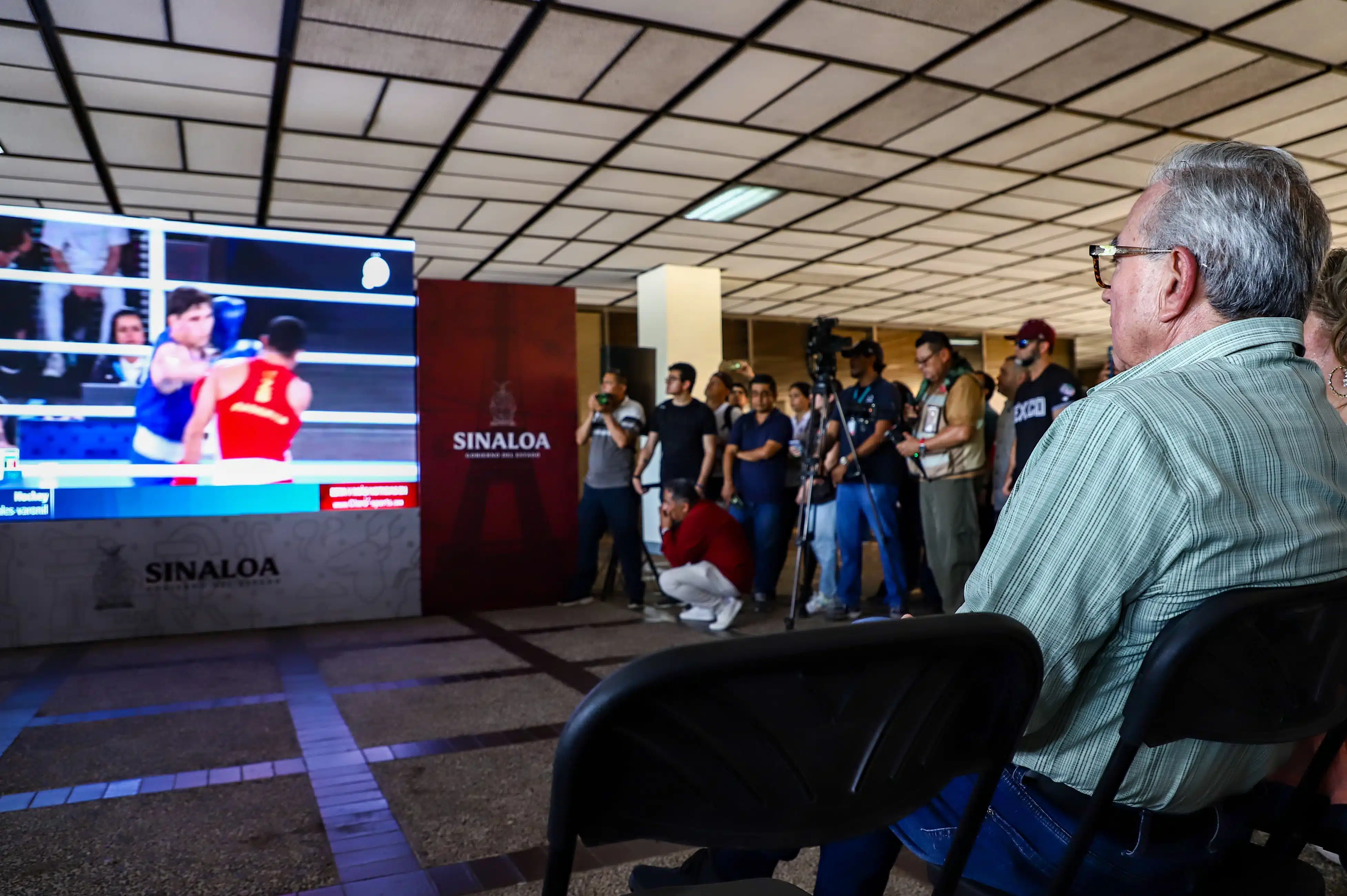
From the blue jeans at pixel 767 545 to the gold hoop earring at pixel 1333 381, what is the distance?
4.09 m

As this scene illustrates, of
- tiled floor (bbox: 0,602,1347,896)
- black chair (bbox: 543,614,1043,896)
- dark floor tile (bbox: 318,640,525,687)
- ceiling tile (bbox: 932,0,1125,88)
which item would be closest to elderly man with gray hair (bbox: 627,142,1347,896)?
black chair (bbox: 543,614,1043,896)

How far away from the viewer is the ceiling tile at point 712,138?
5.70m

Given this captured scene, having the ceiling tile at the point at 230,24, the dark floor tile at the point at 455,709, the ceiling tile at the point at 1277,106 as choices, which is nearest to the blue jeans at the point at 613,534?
the dark floor tile at the point at 455,709

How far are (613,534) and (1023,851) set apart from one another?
505 centimetres

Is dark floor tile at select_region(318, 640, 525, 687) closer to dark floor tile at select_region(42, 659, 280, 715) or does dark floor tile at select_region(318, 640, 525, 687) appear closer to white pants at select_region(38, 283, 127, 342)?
dark floor tile at select_region(42, 659, 280, 715)

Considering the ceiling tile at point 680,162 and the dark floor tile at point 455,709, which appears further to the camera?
the ceiling tile at point 680,162

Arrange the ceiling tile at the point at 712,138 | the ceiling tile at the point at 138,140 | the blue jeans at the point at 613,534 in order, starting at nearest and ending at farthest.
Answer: the ceiling tile at the point at 138,140 → the ceiling tile at the point at 712,138 → the blue jeans at the point at 613,534

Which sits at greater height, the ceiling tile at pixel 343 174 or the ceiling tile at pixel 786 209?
the ceiling tile at pixel 343 174

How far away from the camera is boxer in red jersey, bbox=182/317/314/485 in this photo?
516 centimetres

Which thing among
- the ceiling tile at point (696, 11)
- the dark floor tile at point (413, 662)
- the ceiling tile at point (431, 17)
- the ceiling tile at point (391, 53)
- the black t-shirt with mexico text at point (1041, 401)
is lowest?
the dark floor tile at point (413, 662)

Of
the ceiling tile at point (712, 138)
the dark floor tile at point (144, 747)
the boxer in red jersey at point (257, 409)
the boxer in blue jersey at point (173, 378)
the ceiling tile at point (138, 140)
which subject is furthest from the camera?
the ceiling tile at point (712, 138)

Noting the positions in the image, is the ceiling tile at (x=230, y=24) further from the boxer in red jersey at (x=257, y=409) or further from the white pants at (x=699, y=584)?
the white pants at (x=699, y=584)

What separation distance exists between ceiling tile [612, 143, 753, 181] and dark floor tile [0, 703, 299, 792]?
4.22 meters

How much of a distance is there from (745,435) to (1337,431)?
4.91m
